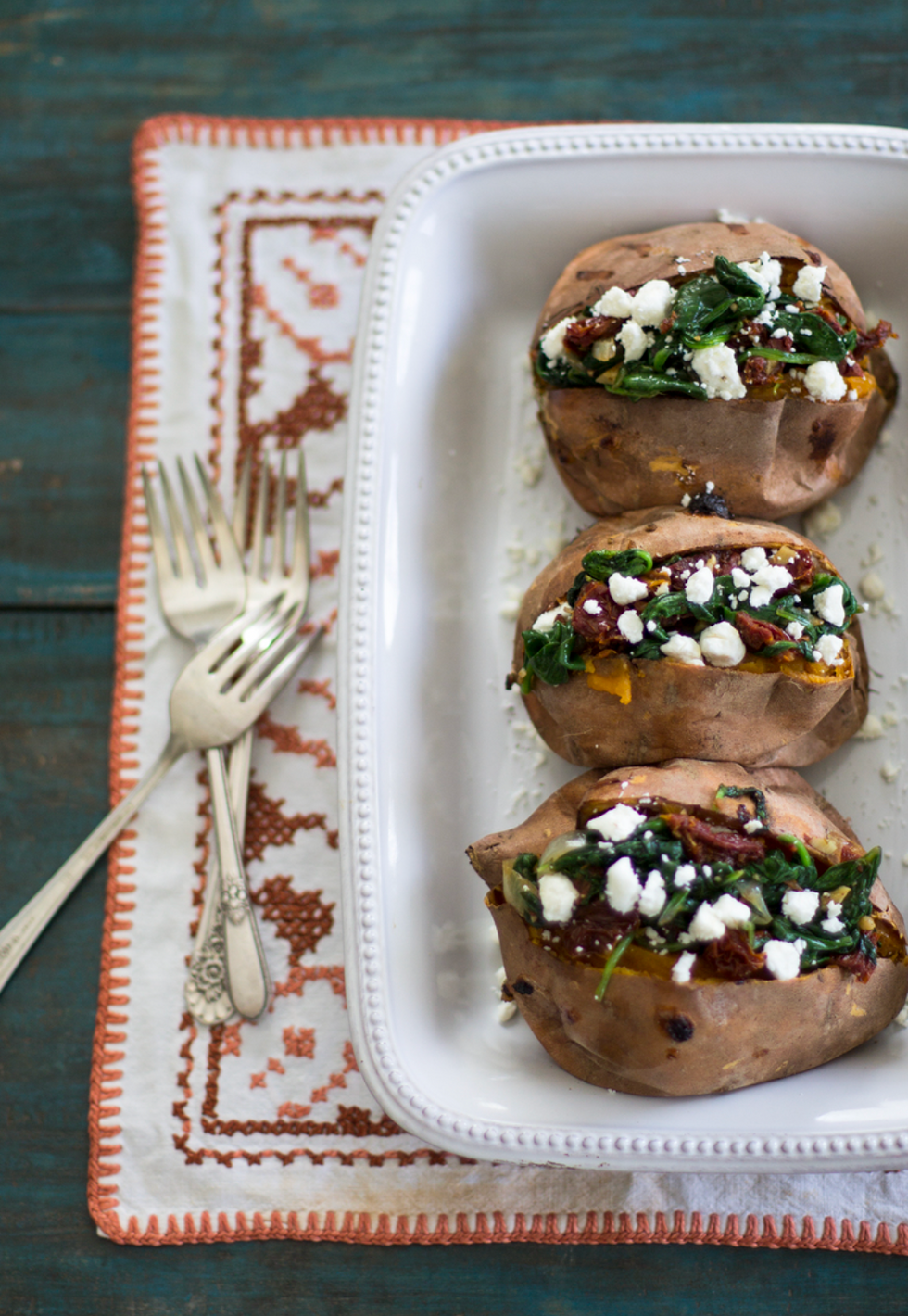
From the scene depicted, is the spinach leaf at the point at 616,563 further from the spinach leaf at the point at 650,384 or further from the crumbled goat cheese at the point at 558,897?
the crumbled goat cheese at the point at 558,897

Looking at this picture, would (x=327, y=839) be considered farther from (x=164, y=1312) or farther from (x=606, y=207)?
(x=606, y=207)

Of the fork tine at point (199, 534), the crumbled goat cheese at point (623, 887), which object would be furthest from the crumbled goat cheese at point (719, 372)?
the fork tine at point (199, 534)

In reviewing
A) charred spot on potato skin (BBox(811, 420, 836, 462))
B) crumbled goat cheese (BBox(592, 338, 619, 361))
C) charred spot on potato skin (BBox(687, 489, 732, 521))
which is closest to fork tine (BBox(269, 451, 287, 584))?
crumbled goat cheese (BBox(592, 338, 619, 361))

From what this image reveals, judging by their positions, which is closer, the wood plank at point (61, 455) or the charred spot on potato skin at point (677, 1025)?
the charred spot on potato skin at point (677, 1025)

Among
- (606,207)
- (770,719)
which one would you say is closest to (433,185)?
(606,207)

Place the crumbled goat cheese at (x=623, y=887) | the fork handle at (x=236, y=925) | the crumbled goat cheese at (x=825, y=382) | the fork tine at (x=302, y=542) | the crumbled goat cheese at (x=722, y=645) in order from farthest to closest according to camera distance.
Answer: the fork tine at (x=302, y=542), the fork handle at (x=236, y=925), the crumbled goat cheese at (x=825, y=382), the crumbled goat cheese at (x=722, y=645), the crumbled goat cheese at (x=623, y=887)

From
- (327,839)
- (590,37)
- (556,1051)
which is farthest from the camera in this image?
(590,37)
